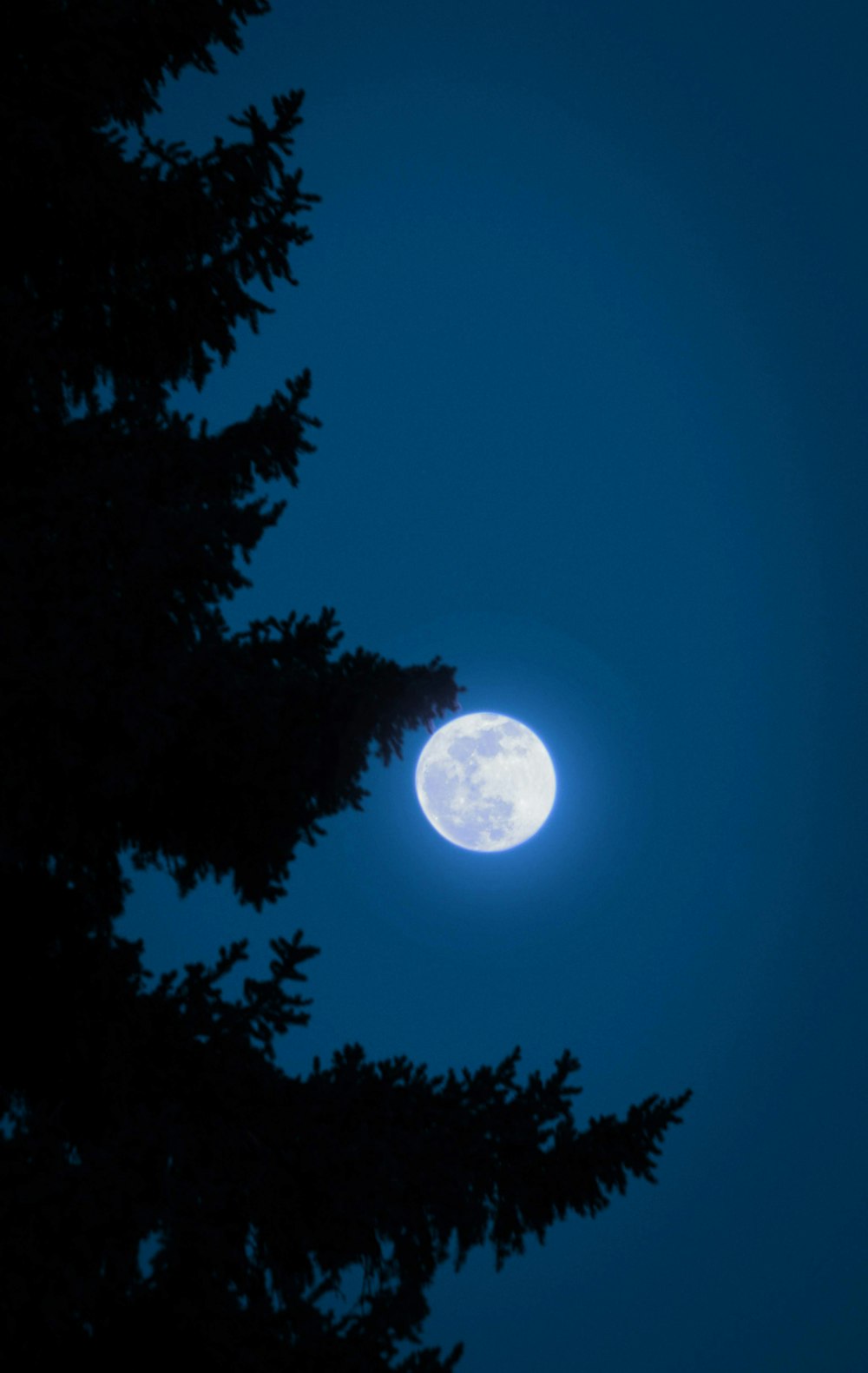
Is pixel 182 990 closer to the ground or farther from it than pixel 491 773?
closer to the ground

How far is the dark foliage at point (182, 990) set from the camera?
3014 millimetres

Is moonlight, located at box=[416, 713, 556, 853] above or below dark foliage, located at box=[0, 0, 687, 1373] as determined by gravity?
above

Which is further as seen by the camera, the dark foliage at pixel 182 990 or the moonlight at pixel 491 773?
the moonlight at pixel 491 773

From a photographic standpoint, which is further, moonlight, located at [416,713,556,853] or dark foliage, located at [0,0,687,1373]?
moonlight, located at [416,713,556,853]

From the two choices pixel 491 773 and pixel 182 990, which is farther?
pixel 491 773

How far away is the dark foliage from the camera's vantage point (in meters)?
3.01

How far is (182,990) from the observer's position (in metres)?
4.01

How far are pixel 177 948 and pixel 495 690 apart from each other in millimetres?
64739

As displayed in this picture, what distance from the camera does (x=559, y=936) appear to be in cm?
13112

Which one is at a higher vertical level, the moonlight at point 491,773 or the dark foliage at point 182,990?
the moonlight at point 491,773

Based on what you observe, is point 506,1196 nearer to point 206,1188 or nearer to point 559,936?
point 206,1188

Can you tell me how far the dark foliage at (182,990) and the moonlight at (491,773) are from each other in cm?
2760

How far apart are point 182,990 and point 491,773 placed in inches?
1169

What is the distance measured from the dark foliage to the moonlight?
2760cm
